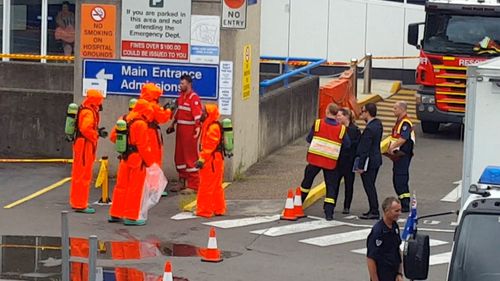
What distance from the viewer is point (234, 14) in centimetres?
1862

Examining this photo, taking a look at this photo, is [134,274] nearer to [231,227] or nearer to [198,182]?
[231,227]

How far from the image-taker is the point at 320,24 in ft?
104

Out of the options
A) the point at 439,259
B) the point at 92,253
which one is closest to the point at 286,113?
the point at 439,259

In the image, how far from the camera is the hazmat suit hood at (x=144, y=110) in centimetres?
1612

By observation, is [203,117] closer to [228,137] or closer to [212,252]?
[228,137]

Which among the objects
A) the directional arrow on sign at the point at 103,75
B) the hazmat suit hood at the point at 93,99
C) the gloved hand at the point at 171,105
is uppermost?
the directional arrow on sign at the point at 103,75

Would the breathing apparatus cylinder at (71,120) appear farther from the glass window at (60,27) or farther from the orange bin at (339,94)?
the glass window at (60,27)

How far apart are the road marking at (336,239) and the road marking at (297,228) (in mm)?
439

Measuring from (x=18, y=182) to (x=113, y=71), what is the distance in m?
2.29

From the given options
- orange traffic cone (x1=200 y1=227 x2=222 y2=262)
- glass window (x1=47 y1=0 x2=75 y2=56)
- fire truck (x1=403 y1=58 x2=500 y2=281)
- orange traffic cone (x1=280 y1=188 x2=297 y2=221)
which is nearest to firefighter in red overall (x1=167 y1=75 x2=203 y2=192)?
orange traffic cone (x1=280 y1=188 x2=297 y2=221)

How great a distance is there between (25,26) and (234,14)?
504 inches

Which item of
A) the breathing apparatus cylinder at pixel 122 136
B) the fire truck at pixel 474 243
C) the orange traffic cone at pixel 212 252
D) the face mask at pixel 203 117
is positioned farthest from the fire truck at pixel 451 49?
the fire truck at pixel 474 243

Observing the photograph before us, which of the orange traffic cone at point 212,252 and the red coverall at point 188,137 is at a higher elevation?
the red coverall at point 188,137

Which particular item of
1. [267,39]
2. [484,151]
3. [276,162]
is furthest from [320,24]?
[484,151]
